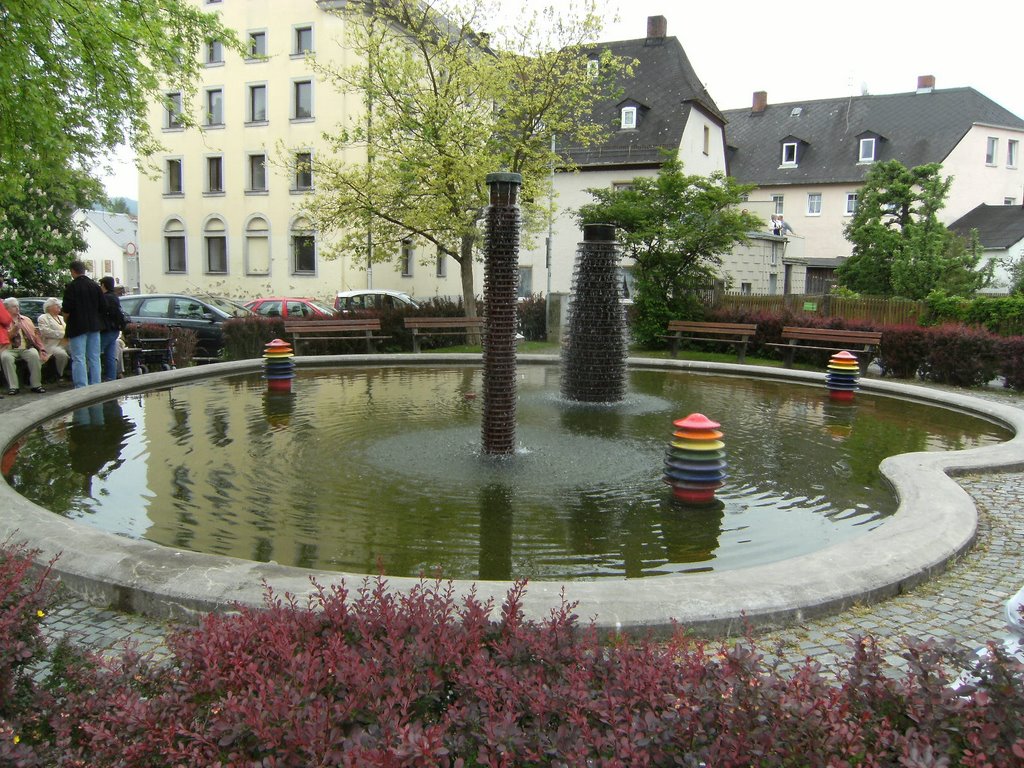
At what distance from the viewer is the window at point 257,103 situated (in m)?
41.0

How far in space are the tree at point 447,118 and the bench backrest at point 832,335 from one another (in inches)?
347

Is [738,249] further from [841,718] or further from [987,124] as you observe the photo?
[841,718]

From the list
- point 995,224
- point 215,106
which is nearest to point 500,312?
point 215,106

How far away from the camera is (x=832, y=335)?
19.9 m

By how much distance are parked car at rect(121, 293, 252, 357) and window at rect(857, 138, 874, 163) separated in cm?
4450

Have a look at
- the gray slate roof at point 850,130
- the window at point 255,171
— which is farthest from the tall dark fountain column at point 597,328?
the gray slate roof at point 850,130

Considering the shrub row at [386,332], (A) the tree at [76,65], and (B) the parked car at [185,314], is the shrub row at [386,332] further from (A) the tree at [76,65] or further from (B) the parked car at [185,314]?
(A) the tree at [76,65]

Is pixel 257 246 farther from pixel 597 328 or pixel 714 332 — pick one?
pixel 597 328

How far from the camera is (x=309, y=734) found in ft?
7.74

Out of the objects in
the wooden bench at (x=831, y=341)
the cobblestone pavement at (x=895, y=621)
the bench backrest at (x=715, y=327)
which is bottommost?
the cobblestone pavement at (x=895, y=621)

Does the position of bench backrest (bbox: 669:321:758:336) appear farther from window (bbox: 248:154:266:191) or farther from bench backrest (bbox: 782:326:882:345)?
window (bbox: 248:154:266:191)

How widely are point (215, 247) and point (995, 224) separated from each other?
4427 centimetres

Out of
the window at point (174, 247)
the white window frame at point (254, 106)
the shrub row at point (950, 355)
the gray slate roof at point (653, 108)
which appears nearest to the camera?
the shrub row at point (950, 355)

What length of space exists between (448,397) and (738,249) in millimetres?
22782
